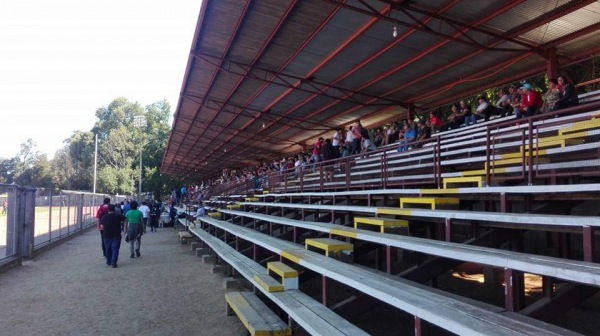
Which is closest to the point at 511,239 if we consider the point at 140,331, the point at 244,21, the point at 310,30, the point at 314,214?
the point at 140,331

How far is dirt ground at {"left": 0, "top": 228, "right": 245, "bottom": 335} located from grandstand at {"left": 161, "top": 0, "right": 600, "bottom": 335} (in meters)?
0.82

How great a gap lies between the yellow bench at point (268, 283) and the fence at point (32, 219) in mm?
8331

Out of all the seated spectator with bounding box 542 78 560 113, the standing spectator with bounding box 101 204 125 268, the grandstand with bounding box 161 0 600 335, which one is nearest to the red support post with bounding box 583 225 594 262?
the grandstand with bounding box 161 0 600 335

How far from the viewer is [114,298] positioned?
28.8 feet

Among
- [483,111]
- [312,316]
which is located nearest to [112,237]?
[312,316]

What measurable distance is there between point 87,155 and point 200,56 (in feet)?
310

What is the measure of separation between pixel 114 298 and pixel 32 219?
656cm

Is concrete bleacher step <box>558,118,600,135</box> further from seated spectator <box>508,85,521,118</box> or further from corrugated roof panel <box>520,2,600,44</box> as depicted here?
corrugated roof panel <box>520,2,600,44</box>

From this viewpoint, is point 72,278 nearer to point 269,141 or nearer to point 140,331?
point 140,331

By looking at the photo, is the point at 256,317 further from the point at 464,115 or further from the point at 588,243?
the point at 464,115

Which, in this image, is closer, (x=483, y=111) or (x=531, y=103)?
(x=531, y=103)

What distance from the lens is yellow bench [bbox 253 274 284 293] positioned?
621 cm

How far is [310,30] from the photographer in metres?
12.2

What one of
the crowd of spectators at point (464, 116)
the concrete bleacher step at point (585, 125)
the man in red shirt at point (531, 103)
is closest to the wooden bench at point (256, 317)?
the crowd of spectators at point (464, 116)
